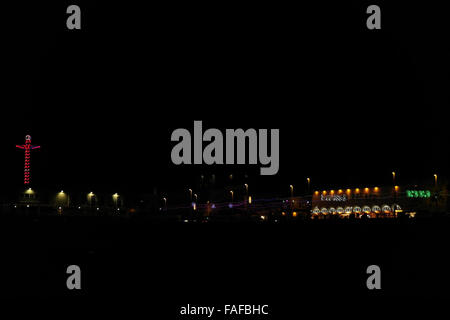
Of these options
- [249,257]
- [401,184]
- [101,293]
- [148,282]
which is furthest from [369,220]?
[401,184]

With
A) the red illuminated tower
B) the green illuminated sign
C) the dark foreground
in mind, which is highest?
the red illuminated tower

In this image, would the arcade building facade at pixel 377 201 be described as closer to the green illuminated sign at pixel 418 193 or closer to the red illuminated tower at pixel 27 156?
the green illuminated sign at pixel 418 193

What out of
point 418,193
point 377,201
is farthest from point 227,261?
point 377,201

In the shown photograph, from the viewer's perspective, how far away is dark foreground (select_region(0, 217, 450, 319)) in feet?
81.3

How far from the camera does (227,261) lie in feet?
103

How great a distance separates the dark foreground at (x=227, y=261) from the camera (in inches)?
975

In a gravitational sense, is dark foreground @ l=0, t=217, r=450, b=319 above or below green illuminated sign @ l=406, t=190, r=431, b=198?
below

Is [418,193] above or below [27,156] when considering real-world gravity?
below

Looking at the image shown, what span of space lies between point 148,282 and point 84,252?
5.95 metres

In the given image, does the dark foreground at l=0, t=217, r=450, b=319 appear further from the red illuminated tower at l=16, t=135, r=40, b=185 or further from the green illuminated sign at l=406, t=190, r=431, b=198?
the red illuminated tower at l=16, t=135, r=40, b=185

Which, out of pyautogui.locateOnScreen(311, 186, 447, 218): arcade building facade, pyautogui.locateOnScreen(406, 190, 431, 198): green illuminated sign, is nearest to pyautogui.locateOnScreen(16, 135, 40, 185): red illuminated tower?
pyautogui.locateOnScreen(311, 186, 447, 218): arcade building facade

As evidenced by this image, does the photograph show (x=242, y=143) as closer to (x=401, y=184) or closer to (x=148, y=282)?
(x=148, y=282)

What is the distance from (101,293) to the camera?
23.4 m

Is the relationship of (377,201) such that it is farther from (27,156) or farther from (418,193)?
(27,156)
